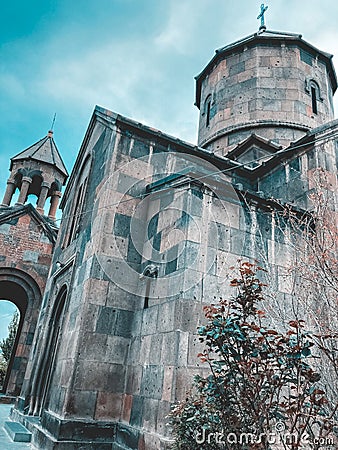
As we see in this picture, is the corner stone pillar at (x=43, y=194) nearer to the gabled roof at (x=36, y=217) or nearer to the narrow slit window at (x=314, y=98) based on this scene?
the gabled roof at (x=36, y=217)

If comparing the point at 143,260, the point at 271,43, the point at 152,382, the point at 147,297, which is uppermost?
the point at 271,43

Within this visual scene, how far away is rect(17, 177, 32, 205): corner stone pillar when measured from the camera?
1422cm

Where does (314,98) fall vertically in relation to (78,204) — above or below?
above

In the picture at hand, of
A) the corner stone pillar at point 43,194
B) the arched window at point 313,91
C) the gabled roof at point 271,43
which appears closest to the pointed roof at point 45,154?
the corner stone pillar at point 43,194

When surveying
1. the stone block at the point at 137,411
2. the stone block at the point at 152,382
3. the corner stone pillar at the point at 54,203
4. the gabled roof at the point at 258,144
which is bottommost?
the stone block at the point at 137,411

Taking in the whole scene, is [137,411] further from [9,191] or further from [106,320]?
[9,191]

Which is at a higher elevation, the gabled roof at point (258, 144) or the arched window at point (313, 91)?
the arched window at point (313, 91)

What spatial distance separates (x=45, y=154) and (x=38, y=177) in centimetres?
109

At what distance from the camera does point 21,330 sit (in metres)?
11.1

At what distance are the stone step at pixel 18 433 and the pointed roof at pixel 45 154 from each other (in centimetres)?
1092

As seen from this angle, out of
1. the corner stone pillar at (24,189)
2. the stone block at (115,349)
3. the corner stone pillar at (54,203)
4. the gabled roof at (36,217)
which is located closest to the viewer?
the stone block at (115,349)

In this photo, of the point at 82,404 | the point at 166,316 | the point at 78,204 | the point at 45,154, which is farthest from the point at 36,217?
A: the point at 166,316

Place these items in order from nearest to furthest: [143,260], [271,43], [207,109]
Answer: [143,260] < [271,43] < [207,109]

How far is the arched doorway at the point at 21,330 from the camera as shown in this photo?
10602 mm
